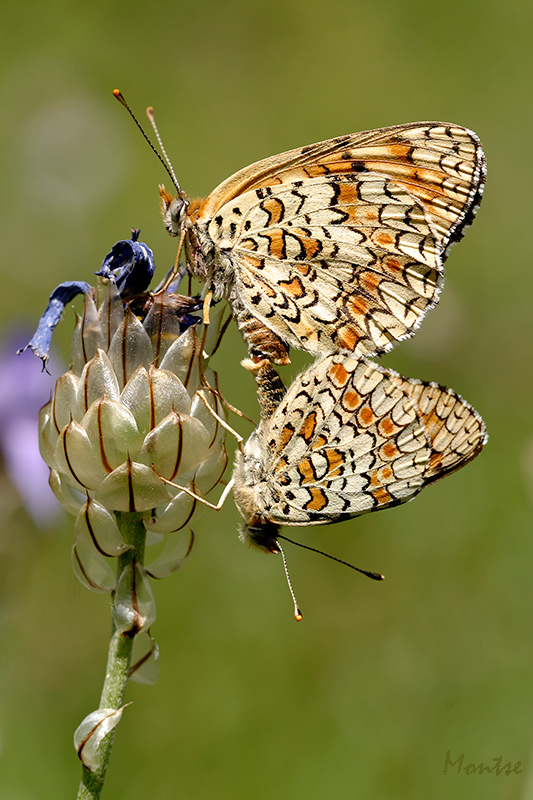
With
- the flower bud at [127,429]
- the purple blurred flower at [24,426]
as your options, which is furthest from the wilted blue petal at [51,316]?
the purple blurred flower at [24,426]

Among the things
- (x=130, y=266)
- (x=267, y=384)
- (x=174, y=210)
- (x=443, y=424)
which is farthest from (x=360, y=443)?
(x=174, y=210)

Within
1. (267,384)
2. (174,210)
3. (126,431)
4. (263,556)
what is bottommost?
(263,556)

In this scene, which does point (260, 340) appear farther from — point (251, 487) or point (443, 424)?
point (443, 424)

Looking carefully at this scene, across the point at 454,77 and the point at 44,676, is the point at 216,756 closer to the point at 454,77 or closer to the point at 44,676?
the point at 44,676

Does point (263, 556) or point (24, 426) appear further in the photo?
point (263, 556)

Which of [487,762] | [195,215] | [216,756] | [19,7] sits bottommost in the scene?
[487,762]

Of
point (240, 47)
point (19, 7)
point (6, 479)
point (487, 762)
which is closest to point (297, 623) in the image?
point (487, 762)
